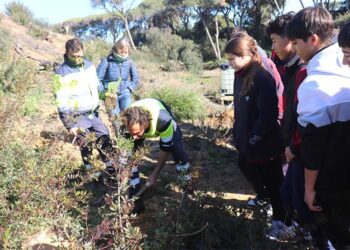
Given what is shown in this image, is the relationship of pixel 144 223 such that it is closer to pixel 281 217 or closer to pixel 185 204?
pixel 185 204

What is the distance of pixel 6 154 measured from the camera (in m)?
2.96

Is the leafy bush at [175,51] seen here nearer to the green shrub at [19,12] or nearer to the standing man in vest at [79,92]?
the green shrub at [19,12]

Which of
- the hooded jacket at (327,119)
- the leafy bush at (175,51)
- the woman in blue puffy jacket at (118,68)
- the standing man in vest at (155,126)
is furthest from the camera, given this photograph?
the leafy bush at (175,51)

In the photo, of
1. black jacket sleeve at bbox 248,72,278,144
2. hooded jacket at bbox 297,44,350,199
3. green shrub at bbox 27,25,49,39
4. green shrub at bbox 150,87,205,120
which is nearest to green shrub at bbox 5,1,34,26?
green shrub at bbox 27,25,49,39

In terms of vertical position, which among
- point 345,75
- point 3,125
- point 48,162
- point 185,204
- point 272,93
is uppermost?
point 345,75

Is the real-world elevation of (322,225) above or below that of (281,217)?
above

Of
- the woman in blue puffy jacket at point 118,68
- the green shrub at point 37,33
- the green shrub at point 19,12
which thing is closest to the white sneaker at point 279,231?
the woman in blue puffy jacket at point 118,68

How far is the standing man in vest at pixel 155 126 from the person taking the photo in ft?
9.32

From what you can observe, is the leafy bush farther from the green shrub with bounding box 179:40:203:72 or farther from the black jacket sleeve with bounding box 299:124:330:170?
the black jacket sleeve with bounding box 299:124:330:170

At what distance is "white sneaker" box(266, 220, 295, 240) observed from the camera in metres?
2.55

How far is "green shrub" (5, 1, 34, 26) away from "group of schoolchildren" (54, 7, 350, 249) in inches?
637

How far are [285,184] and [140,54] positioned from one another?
19129mm

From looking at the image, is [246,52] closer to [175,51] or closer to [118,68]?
[118,68]

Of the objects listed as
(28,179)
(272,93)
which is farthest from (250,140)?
(28,179)
